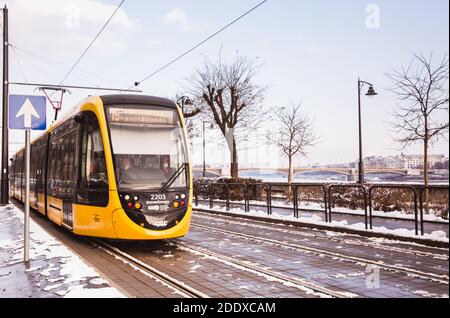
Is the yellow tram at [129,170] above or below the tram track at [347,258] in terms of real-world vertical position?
above

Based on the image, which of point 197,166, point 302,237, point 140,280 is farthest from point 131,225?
point 197,166

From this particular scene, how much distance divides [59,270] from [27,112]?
283 cm

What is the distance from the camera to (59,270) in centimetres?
727

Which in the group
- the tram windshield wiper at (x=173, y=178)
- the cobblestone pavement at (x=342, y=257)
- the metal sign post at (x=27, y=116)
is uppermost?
the metal sign post at (x=27, y=116)

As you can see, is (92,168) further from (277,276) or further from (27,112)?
(277,276)

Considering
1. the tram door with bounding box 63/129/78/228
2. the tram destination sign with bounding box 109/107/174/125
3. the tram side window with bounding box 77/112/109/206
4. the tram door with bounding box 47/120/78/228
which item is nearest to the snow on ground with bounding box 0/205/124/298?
the tram door with bounding box 63/129/78/228

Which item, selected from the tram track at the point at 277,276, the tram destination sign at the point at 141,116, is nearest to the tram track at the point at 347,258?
the tram track at the point at 277,276

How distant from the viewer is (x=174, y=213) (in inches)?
363

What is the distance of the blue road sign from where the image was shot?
8.02 metres

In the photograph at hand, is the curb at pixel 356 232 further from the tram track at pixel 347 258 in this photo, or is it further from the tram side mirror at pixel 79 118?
the tram side mirror at pixel 79 118

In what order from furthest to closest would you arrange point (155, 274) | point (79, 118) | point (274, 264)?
1. point (79, 118)
2. point (274, 264)
3. point (155, 274)

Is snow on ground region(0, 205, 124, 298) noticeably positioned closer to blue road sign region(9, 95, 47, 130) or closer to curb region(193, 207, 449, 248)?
blue road sign region(9, 95, 47, 130)

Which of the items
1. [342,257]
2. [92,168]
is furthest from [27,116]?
[342,257]

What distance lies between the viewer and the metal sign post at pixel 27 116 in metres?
8.02
